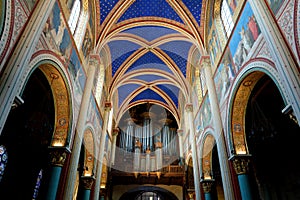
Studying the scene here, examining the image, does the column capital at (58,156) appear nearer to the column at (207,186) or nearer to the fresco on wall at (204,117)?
the fresco on wall at (204,117)

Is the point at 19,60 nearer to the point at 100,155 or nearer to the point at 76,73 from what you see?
the point at 76,73

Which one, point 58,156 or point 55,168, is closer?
point 55,168

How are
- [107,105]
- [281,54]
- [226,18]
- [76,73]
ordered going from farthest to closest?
1. [107,105]
2. [226,18]
3. [76,73]
4. [281,54]

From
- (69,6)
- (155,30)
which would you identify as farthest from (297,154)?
(69,6)

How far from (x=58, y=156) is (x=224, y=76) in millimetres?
6808

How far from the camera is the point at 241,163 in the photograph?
722 cm

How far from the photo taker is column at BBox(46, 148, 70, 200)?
21.6 ft

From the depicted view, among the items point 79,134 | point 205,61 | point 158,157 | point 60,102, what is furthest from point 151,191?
point 60,102

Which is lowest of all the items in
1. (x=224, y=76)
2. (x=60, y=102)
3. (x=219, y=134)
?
(x=219, y=134)

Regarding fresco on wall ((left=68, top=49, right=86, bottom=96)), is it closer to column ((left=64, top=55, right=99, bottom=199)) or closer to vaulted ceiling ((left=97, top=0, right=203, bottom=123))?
column ((left=64, top=55, right=99, bottom=199))

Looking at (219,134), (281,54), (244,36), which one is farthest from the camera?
(219,134)

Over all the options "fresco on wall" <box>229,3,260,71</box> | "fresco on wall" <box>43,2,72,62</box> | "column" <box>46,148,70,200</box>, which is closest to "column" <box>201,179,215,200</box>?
"fresco on wall" <box>229,3,260,71</box>

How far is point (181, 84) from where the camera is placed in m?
15.7

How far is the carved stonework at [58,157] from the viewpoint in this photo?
7129 millimetres
